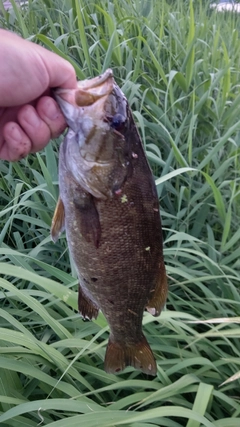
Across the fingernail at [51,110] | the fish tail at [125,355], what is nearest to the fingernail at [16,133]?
the fingernail at [51,110]

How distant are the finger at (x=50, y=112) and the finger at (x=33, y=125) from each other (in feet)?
0.05

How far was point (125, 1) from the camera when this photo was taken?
10.3ft

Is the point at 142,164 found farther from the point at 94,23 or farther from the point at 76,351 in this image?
the point at 94,23

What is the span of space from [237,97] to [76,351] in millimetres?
1514

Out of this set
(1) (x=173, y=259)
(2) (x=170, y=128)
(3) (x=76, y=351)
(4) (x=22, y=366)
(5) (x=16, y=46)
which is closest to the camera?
(5) (x=16, y=46)

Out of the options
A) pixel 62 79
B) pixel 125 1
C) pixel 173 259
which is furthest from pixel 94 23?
pixel 62 79

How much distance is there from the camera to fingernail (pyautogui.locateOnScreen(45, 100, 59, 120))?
105 cm

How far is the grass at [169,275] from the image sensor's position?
1.29 meters

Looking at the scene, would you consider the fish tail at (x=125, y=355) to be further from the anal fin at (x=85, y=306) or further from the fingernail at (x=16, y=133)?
the fingernail at (x=16, y=133)

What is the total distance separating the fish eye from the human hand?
0.14m

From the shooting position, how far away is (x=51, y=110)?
105cm

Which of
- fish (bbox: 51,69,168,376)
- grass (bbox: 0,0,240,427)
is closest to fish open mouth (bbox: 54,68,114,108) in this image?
fish (bbox: 51,69,168,376)

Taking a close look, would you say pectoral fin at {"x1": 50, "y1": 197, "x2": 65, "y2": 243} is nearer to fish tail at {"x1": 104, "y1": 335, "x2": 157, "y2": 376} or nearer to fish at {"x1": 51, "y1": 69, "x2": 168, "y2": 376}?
fish at {"x1": 51, "y1": 69, "x2": 168, "y2": 376}

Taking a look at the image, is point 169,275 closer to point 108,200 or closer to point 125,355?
point 125,355
